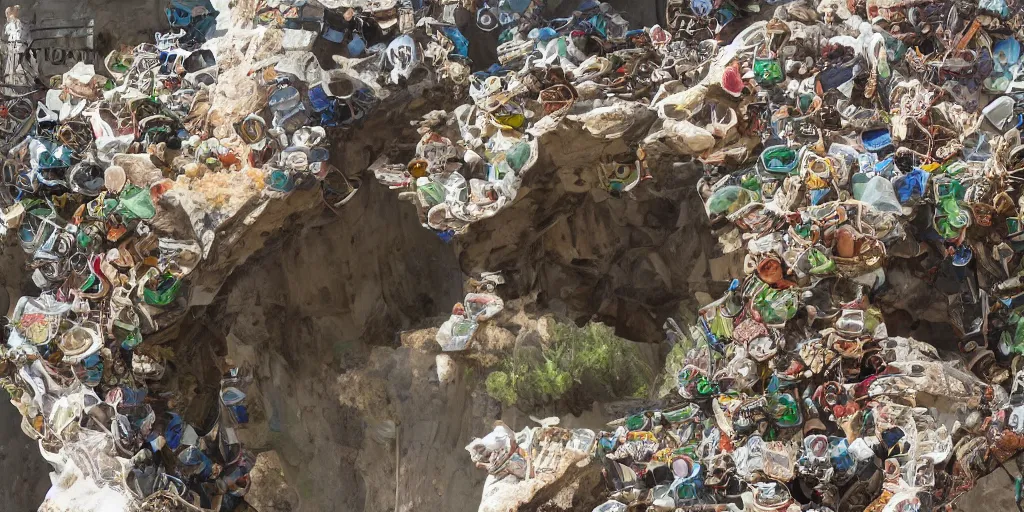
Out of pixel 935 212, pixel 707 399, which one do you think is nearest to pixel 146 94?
pixel 707 399

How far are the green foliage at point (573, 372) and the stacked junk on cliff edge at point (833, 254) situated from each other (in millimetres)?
687

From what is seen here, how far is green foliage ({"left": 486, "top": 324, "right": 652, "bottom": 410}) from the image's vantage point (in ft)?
36.4

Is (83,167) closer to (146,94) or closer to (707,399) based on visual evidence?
(146,94)

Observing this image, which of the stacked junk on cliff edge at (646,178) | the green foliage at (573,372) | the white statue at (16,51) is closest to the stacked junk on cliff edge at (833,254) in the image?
the stacked junk on cliff edge at (646,178)

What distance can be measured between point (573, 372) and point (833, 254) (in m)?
2.27

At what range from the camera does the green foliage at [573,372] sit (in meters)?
11.1

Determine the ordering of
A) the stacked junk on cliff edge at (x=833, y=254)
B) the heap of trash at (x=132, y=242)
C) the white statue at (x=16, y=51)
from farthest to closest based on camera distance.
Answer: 1. the white statue at (x=16, y=51)
2. the heap of trash at (x=132, y=242)
3. the stacked junk on cliff edge at (x=833, y=254)

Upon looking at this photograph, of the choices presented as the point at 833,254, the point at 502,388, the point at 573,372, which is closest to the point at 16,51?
the point at 502,388

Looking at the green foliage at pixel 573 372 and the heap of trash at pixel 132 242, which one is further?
the green foliage at pixel 573 372

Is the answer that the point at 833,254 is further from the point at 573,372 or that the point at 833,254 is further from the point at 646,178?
the point at 573,372

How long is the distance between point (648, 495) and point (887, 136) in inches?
109

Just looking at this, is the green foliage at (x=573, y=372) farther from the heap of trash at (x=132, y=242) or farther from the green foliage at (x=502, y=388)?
the heap of trash at (x=132, y=242)

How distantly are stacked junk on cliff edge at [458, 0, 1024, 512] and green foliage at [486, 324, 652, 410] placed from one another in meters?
0.69

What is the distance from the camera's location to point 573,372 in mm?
11164
